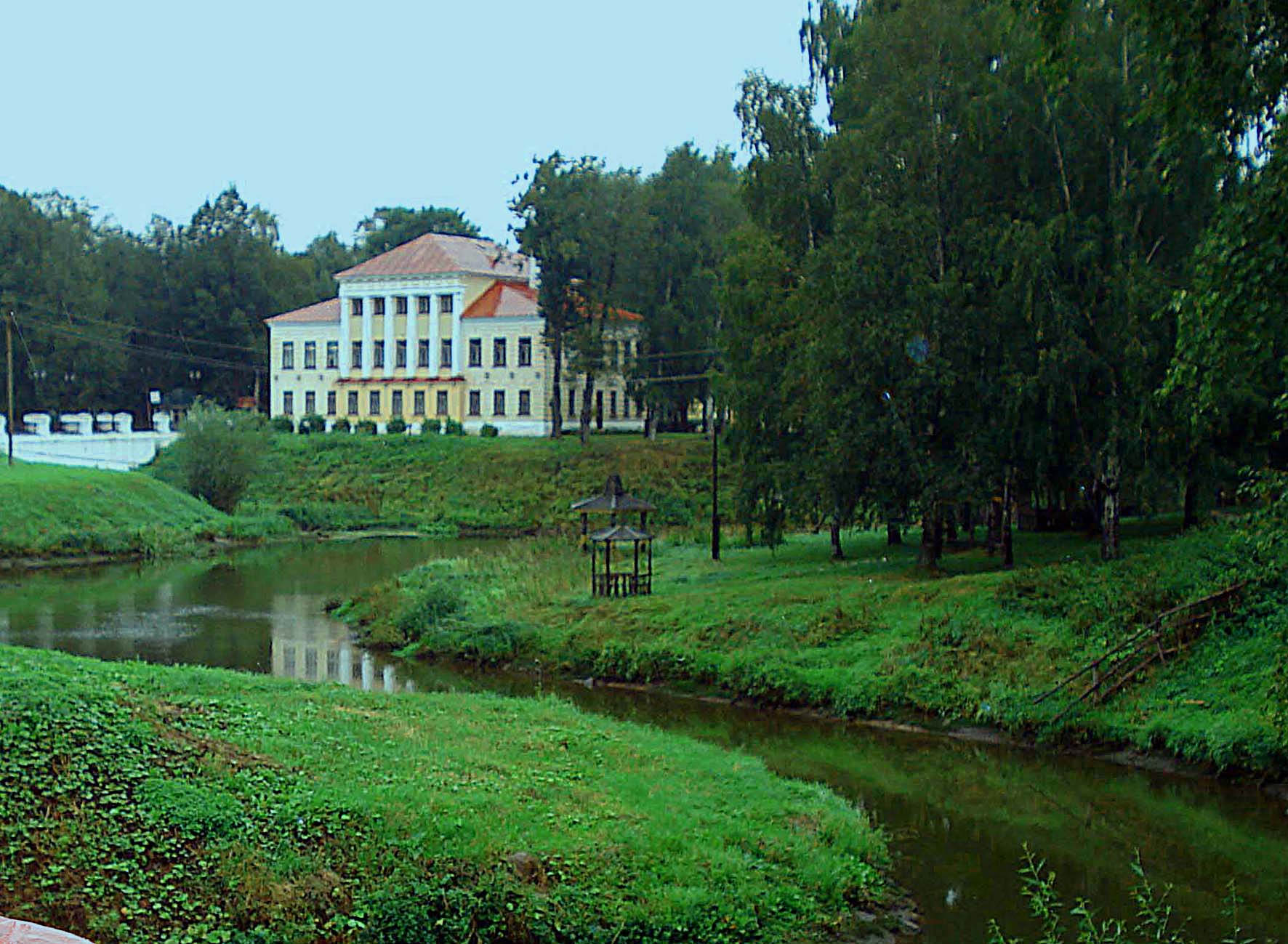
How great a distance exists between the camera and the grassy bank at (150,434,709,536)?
183 feet

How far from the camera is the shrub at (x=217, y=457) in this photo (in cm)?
5447

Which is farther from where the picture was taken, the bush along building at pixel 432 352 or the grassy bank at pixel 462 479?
the bush along building at pixel 432 352

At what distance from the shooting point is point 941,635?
21.2 m

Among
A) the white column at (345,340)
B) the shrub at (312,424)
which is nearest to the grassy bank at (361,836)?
the shrub at (312,424)

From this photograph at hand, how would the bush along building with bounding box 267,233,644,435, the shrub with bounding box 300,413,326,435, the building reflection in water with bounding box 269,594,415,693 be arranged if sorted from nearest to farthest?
the building reflection in water with bounding box 269,594,415,693 < the bush along building with bounding box 267,233,644,435 < the shrub with bounding box 300,413,326,435

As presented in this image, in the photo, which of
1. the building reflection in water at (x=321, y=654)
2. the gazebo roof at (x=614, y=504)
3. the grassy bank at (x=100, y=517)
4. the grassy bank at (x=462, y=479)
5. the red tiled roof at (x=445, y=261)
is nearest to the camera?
the building reflection in water at (x=321, y=654)

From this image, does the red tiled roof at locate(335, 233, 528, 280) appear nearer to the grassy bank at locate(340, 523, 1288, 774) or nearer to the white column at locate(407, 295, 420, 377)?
the white column at locate(407, 295, 420, 377)

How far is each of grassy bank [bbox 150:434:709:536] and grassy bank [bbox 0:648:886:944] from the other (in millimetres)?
38909

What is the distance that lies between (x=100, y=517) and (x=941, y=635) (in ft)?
112

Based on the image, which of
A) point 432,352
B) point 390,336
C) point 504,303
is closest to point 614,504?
point 504,303

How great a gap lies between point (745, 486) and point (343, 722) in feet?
59.3

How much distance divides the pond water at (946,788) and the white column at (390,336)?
4180cm

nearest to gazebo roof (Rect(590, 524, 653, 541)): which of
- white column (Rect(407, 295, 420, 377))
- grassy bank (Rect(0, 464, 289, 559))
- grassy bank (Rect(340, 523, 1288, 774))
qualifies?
grassy bank (Rect(340, 523, 1288, 774))

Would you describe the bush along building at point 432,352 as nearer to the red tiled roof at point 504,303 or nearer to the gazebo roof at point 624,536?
the red tiled roof at point 504,303
